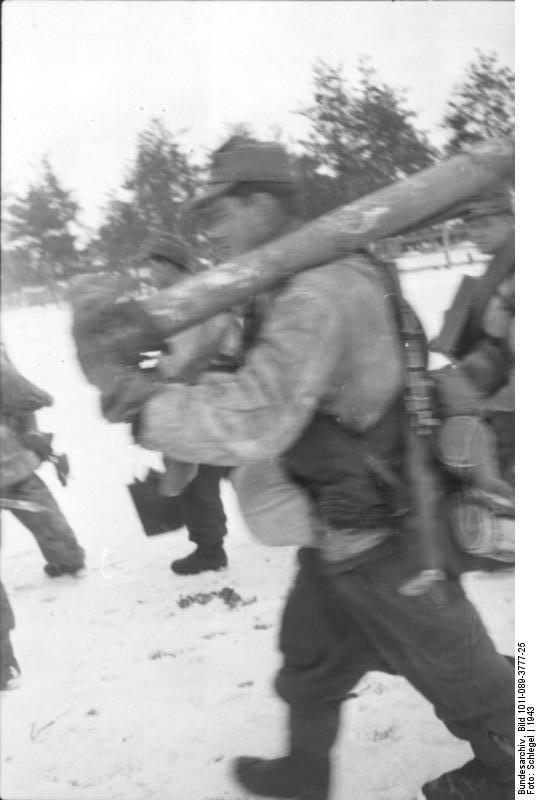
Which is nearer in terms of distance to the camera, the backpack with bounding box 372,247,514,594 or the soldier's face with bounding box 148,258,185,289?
the backpack with bounding box 372,247,514,594

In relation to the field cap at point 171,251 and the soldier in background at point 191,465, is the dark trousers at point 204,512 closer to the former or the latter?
the soldier in background at point 191,465

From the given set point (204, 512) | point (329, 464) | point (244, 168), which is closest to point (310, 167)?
point (244, 168)

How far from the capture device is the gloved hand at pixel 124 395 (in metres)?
1.28

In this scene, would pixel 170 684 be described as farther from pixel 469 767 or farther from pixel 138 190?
pixel 138 190

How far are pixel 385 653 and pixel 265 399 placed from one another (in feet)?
2.17

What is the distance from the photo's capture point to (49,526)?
1.72m

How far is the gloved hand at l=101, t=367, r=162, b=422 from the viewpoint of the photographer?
1.28m

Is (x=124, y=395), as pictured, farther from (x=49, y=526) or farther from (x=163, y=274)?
(x=49, y=526)

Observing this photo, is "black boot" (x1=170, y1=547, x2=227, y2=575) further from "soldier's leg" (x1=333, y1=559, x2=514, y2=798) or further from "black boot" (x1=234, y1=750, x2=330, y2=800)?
"black boot" (x1=234, y1=750, x2=330, y2=800)

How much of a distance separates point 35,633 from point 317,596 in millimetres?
732

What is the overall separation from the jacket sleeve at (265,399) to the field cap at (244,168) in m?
0.34

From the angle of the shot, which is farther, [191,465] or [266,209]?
[191,465]

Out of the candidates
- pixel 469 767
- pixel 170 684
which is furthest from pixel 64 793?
pixel 469 767

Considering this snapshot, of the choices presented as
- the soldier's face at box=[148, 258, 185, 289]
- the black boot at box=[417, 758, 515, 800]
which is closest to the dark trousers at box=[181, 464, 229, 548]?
the soldier's face at box=[148, 258, 185, 289]
